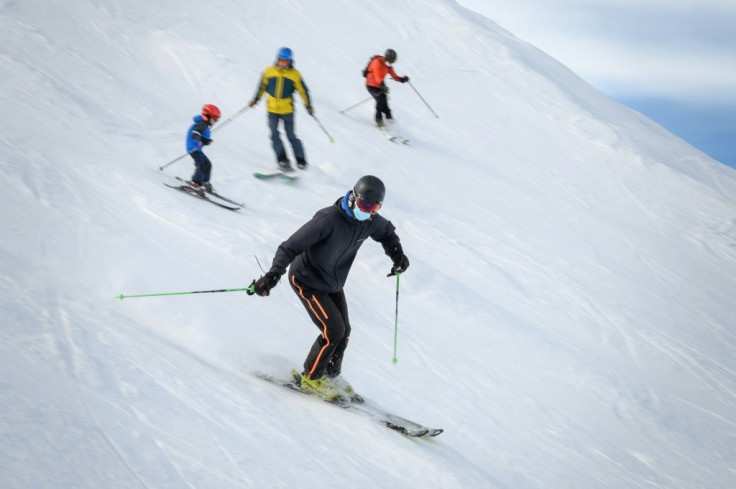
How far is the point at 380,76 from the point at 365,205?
9420 millimetres

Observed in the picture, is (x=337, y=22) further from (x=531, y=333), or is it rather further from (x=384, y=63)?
(x=531, y=333)

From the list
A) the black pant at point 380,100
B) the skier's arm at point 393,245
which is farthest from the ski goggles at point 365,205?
the black pant at point 380,100

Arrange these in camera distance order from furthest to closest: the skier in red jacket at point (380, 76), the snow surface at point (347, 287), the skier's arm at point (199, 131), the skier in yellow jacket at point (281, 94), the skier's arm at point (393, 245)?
the skier in red jacket at point (380, 76)
the skier in yellow jacket at point (281, 94)
the skier's arm at point (199, 131)
the skier's arm at point (393, 245)
the snow surface at point (347, 287)

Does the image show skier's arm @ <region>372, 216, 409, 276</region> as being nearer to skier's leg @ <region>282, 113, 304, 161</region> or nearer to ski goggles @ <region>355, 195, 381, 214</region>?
ski goggles @ <region>355, 195, 381, 214</region>

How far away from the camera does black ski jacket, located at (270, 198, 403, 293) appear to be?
3.81 m

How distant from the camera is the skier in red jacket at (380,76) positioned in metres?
12.4

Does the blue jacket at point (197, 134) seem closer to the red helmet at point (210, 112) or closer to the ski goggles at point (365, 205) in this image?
the red helmet at point (210, 112)

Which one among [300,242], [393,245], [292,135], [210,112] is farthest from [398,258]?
[292,135]

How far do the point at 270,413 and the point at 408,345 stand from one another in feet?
8.15

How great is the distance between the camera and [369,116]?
14.1m

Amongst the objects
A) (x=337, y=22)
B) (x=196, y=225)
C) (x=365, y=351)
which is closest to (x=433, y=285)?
(x=365, y=351)

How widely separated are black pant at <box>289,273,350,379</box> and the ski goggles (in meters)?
0.75

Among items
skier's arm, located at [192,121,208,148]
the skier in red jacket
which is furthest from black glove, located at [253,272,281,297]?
the skier in red jacket

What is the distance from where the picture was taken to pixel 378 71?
12508 mm
